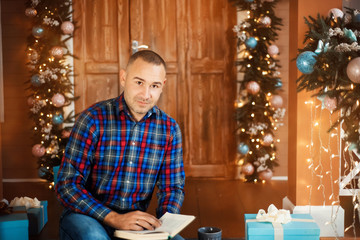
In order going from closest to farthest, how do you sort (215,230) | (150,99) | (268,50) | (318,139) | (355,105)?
(150,99)
(215,230)
(355,105)
(318,139)
(268,50)

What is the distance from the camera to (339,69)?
2.46m

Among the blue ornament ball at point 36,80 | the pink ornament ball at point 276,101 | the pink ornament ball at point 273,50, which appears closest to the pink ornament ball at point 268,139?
the pink ornament ball at point 276,101

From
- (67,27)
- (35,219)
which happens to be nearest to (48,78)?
(67,27)

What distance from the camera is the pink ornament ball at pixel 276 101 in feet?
14.4

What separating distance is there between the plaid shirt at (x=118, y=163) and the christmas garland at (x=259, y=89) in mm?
2486

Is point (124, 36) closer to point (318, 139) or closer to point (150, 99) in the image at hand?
point (318, 139)

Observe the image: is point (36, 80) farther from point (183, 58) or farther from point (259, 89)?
point (259, 89)

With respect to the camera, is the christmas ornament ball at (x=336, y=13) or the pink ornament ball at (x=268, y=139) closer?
the christmas ornament ball at (x=336, y=13)

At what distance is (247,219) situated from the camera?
8.48 ft

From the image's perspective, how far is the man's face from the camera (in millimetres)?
1952

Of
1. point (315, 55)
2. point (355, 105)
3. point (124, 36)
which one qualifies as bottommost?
point (355, 105)

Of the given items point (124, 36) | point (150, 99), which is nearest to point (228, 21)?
point (124, 36)

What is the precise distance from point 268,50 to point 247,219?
2.33 metres

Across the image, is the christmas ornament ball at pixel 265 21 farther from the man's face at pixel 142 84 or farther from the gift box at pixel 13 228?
the gift box at pixel 13 228
